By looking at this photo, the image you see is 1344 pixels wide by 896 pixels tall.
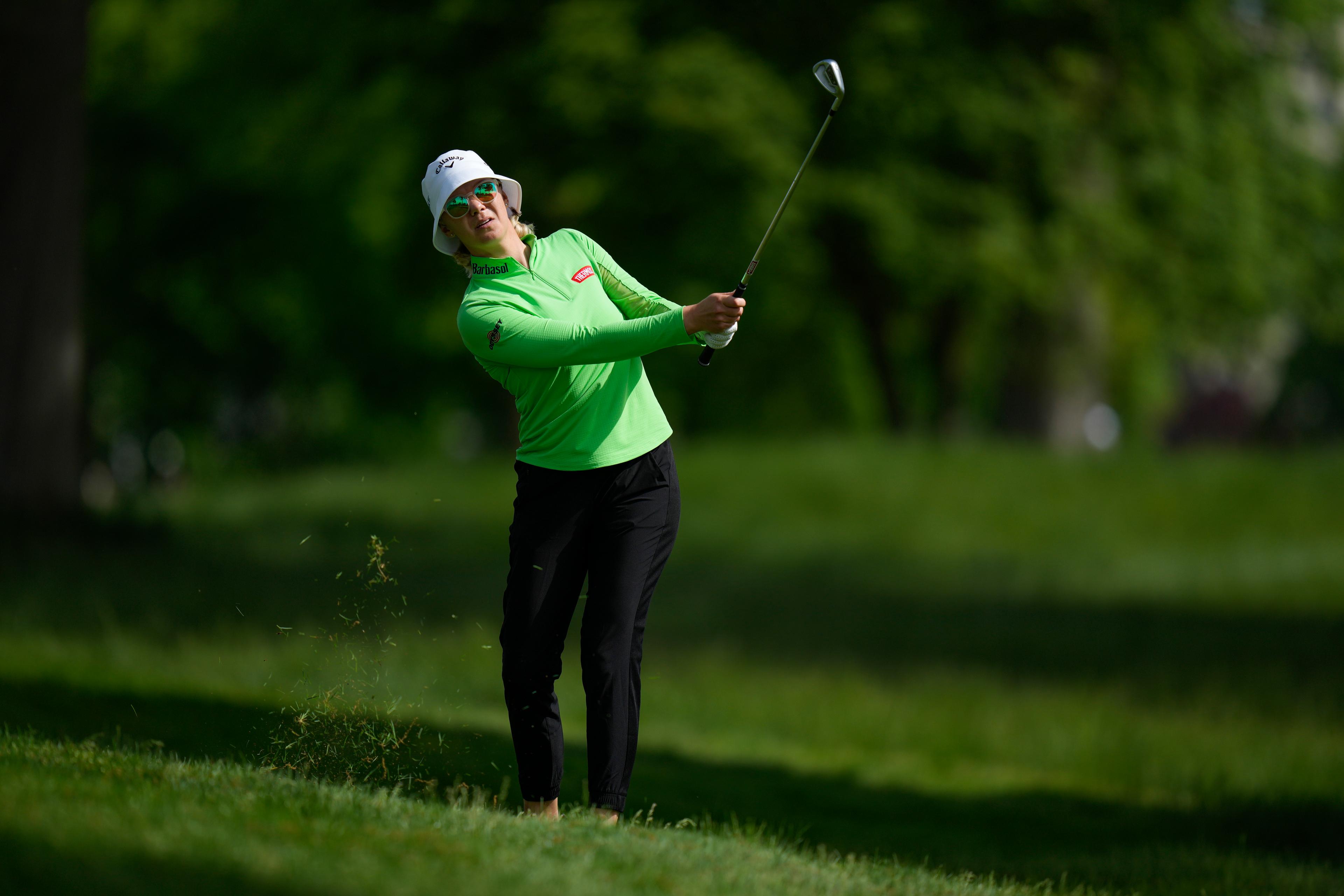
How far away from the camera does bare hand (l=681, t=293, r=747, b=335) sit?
490 cm

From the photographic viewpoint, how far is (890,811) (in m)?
8.54

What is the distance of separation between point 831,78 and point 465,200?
1.51 metres

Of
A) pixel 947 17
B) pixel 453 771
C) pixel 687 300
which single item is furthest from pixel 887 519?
pixel 453 771

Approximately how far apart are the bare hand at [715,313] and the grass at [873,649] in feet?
5.68

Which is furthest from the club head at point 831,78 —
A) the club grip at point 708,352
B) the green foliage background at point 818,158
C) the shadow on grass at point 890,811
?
the green foliage background at point 818,158

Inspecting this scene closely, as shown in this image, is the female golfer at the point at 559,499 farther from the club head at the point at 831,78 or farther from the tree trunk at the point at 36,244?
the tree trunk at the point at 36,244

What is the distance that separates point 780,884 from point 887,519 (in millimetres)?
15302

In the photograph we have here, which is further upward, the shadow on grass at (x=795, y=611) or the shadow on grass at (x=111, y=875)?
the shadow on grass at (x=111, y=875)

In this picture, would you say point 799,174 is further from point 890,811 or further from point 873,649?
point 873,649

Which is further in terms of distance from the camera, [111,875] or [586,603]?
[586,603]

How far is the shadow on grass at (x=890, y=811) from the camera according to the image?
685 cm

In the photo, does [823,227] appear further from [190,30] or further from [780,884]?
[780,884]

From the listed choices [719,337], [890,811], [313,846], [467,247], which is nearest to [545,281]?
[467,247]

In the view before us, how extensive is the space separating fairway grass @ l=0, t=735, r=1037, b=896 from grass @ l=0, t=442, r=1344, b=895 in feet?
0.17
